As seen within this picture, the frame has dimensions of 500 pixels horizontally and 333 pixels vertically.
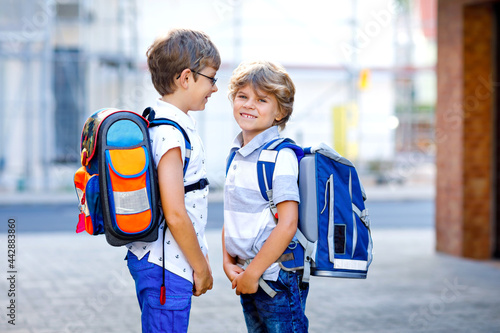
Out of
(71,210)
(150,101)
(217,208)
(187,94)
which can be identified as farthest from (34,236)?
(150,101)

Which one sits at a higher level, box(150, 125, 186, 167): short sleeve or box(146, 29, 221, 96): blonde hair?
box(146, 29, 221, 96): blonde hair

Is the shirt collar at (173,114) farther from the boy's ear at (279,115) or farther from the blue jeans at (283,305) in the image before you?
the blue jeans at (283,305)

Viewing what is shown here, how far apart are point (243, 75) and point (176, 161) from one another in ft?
1.57

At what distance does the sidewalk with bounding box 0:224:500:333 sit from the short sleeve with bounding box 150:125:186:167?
267 centimetres

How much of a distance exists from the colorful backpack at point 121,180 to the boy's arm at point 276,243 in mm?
402

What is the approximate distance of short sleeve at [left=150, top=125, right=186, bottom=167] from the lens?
254 cm

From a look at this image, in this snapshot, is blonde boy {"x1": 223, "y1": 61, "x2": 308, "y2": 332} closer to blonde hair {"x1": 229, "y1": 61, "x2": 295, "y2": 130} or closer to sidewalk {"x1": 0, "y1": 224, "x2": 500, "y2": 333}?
blonde hair {"x1": 229, "y1": 61, "x2": 295, "y2": 130}

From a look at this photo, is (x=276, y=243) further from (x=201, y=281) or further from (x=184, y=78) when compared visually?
(x=184, y=78)

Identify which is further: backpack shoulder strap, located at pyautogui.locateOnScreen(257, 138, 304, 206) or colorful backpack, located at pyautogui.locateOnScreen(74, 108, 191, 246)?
backpack shoulder strap, located at pyautogui.locateOnScreen(257, 138, 304, 206)

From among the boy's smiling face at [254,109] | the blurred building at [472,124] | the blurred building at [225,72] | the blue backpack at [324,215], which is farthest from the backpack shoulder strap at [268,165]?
the blurred building at [225,72]

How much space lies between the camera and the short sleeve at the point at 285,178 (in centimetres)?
266

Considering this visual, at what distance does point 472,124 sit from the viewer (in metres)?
8.38

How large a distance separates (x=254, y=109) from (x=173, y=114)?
12.9 inches

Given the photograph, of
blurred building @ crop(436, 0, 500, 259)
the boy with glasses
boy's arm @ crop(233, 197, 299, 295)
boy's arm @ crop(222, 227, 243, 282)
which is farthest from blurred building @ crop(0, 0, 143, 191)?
boy's arm @ crop(233, 197, 299, 295)
